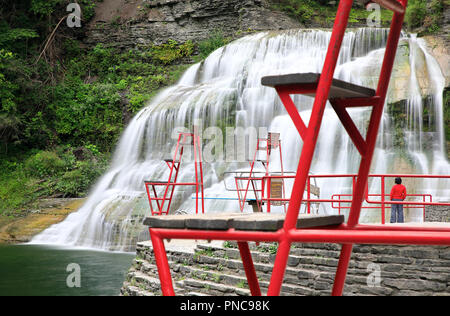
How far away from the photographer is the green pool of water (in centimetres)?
1185

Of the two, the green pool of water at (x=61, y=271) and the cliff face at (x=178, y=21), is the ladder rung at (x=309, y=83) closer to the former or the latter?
the green pool of water at (x=61, y=271)

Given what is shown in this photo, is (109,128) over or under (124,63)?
under

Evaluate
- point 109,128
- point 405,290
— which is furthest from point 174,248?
point 109,128

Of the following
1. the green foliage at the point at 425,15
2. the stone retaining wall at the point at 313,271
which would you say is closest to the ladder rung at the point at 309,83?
the stone retaining wall at the point at 313,271

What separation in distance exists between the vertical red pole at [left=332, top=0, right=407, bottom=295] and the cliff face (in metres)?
26.5

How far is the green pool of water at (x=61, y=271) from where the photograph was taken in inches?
467

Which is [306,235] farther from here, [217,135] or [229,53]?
[229,53]

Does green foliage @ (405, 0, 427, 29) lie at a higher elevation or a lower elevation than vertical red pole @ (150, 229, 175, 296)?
higher

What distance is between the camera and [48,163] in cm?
2408

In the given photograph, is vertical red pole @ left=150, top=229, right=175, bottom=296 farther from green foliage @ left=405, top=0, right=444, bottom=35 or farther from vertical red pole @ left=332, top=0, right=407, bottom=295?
green foliage @ left=405, top=0, right=444, bottom=35

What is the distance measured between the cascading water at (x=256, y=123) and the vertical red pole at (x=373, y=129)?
465 inches

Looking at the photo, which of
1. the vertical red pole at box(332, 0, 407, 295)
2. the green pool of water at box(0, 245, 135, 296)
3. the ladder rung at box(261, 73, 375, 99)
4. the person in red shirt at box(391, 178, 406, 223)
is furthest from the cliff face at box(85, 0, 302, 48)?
the ladder rung at box(261, 73, 375, 99)
